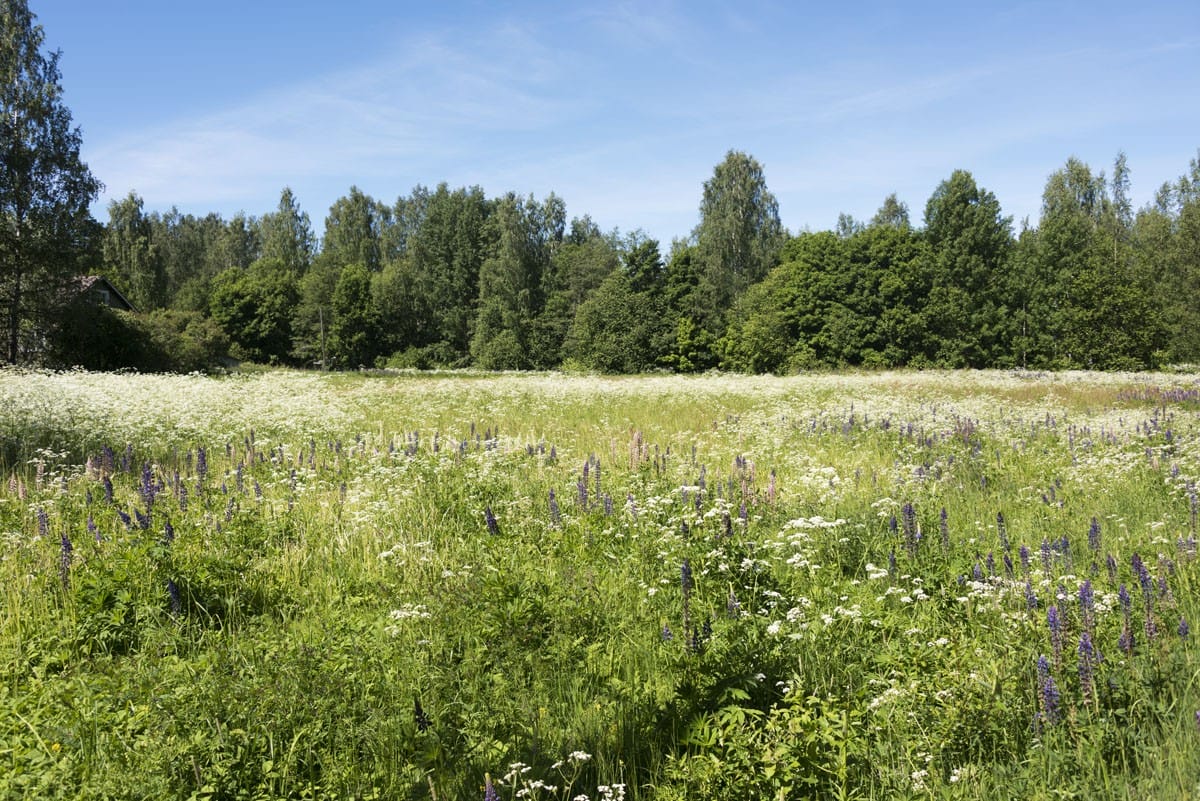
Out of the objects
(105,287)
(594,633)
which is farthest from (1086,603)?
(105,287)

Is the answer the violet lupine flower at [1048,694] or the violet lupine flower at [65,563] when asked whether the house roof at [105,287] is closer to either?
the violet lupine flower at [65,563]

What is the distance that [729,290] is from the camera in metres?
56.3

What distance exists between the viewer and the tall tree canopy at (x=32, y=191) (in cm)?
3128

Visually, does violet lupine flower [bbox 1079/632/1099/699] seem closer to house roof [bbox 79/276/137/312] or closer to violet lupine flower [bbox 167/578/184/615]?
violet lupine flower [bbox 167/578/184/615]

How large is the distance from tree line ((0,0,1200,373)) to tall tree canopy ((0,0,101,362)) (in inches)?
3.7

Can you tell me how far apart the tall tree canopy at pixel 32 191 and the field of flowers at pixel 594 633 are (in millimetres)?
30735

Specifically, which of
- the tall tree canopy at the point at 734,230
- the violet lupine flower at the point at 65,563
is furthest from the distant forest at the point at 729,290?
the violet lupine flower at the point at 65,563

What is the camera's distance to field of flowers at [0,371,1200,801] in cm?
299

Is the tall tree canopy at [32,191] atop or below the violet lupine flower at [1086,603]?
atop

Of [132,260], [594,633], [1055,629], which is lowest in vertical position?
[594,633]

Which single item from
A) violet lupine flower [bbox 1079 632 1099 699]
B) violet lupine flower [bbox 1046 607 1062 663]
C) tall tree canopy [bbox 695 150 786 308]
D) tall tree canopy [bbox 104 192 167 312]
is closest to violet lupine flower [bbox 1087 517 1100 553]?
violet lupine flower [bbox 1046 607 1062 663]

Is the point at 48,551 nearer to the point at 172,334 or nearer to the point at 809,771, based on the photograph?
the point at 809,771

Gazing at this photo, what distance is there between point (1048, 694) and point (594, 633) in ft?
8.38

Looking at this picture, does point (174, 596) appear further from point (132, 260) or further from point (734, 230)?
point (132, 260)
